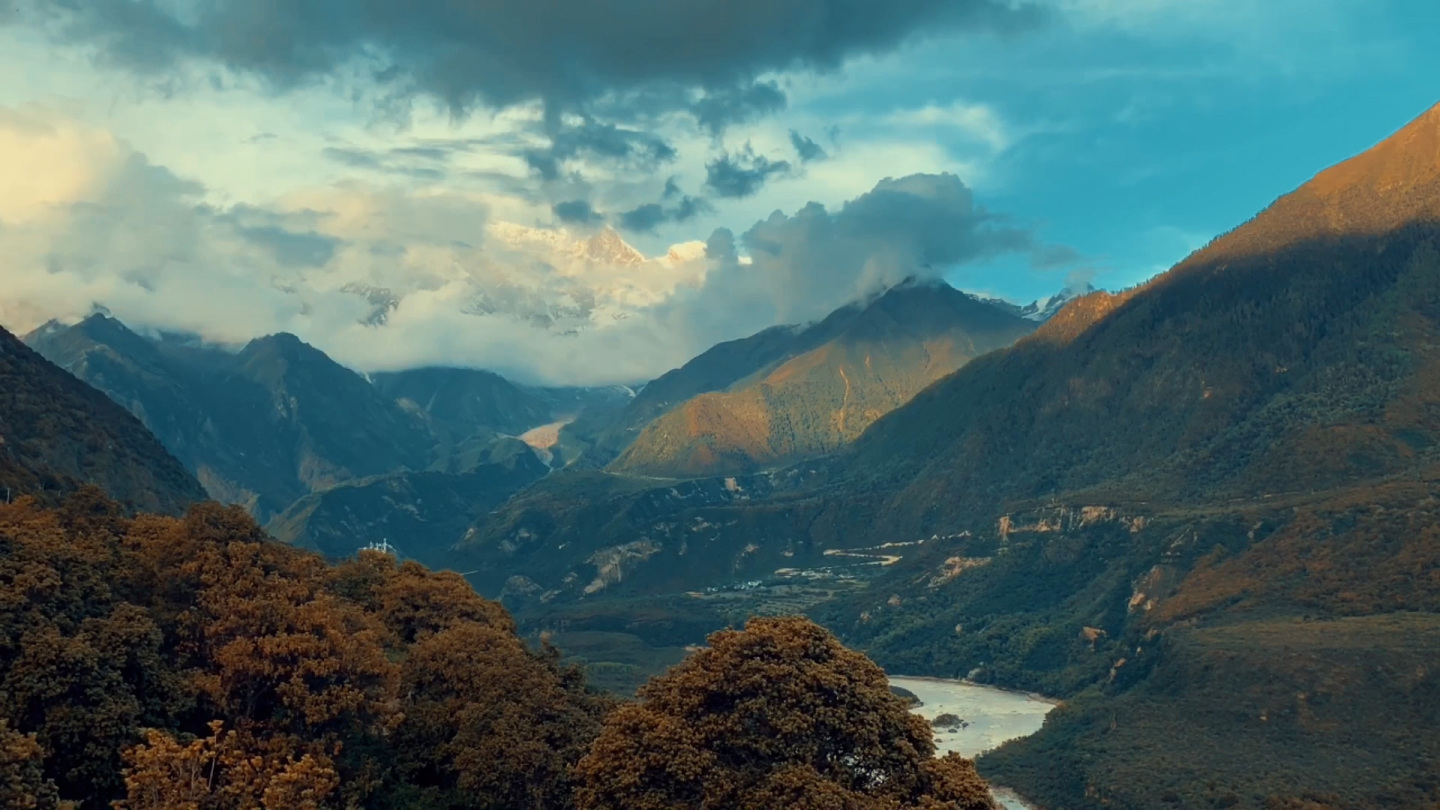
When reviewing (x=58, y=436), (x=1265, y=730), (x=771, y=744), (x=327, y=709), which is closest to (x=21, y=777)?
(x=327, y=709)

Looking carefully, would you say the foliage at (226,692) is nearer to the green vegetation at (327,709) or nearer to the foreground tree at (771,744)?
the green vegetation at (327,709)

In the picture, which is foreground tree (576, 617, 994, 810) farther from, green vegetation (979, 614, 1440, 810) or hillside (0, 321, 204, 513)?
hillside (0, 321, 204, 513)

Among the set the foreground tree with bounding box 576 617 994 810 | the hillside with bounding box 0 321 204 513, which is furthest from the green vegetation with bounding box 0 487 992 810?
the hillside with bounding box 0 321 204 513

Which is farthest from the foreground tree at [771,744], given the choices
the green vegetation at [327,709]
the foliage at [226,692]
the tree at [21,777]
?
the tree at [21,777]

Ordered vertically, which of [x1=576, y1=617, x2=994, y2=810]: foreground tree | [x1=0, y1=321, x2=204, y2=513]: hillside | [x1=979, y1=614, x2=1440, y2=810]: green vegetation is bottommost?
[x1=979, y1=614, x2=1440, y2=810]: green vegetation

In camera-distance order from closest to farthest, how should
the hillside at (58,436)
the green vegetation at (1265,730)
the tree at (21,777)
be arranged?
the tree at (21,777) < the green vegetation at (1265,730) < the hillside at (58,436)

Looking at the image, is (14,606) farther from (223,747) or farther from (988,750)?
(988,750)

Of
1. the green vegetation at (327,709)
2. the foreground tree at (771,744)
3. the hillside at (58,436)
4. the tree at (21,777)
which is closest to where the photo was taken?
the tree at (21,777)

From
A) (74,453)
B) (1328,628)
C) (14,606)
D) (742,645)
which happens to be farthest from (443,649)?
(1328,628)
